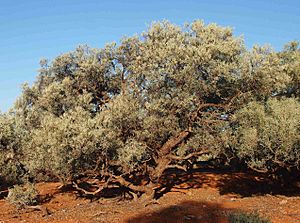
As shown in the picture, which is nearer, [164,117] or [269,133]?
[269,133]

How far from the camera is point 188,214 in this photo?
23.3 m

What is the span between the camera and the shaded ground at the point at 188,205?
72.8 ft

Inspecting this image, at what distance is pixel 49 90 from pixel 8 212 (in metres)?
11.1

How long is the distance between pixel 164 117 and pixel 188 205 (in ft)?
25.2

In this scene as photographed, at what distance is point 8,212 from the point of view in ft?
86.5

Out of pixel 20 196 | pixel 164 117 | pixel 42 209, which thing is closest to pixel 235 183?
pixel 164 117

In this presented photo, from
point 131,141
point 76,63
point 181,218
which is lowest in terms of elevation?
point 181,218

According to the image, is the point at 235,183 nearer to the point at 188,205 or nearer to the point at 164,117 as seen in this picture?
the point at 188,205

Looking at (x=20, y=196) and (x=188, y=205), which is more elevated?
(x=20, y=196)

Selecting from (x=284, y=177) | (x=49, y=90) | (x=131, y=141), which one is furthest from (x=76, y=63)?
(x=284, y=177)

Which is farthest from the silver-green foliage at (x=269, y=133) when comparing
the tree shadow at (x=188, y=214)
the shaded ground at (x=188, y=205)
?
the tree shadow at (x=188, y=214)

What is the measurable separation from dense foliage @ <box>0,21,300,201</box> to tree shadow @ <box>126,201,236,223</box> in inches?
152

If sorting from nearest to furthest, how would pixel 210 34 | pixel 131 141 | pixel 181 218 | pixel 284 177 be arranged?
pixel 181 218 → pixel 131 141 → pixel 210 34 → pixel 284 177

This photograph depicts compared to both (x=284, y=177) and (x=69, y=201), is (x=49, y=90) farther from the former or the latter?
(x=284, y=177)
